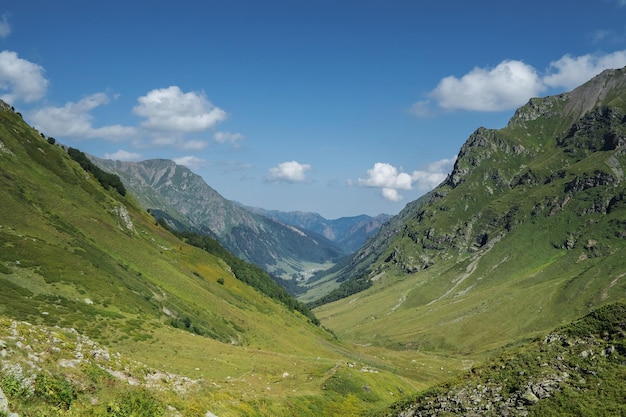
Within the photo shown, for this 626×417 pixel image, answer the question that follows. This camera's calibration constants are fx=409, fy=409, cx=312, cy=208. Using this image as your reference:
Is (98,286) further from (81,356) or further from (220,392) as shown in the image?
(81,356)

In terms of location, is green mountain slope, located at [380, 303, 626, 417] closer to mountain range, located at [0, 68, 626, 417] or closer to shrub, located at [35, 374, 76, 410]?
mountain range, located at [0, 68, 626, 417]

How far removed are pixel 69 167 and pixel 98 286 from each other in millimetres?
89676

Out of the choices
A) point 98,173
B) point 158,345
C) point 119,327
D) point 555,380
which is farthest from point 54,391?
point 98,173

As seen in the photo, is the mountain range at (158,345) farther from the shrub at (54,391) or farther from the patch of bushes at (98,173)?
the patch of bushes at (98,173)

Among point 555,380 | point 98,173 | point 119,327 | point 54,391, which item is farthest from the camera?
point 98,173

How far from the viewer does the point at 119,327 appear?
2413 inches

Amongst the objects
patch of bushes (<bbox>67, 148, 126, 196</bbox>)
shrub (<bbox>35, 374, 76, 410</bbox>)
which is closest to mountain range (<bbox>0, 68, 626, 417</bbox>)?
shrub (<bbox>35, 374, 76, 410</bbox>)

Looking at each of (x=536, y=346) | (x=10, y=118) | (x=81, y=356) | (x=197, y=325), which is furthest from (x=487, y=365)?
(x=10, y=118)

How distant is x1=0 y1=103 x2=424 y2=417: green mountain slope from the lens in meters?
25.6

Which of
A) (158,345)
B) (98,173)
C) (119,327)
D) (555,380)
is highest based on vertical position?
(98,173)

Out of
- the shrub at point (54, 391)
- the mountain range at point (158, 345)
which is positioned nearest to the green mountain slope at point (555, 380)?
the mountain range at point (158, 345)

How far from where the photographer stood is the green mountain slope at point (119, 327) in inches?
1008

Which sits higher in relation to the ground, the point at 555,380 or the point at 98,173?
the point at 98,173

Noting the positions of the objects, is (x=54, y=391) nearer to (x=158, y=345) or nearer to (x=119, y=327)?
(x=158, y=345)
